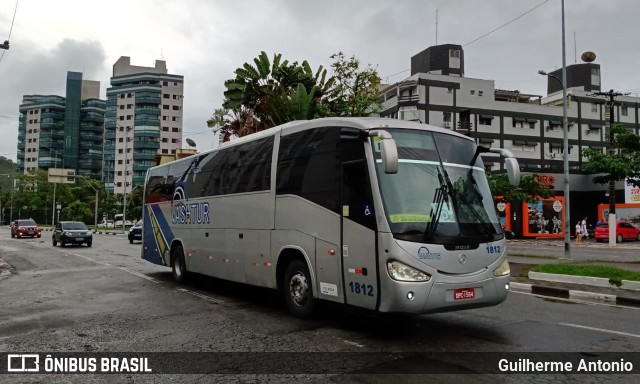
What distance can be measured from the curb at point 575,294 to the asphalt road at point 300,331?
87 centimetres

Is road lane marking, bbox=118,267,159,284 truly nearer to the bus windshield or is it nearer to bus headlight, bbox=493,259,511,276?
→ the bus windshield

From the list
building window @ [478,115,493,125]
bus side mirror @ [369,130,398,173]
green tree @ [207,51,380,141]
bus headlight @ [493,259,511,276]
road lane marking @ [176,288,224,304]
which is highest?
building window @ [478,115,493,125]

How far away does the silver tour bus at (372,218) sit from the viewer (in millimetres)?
6523

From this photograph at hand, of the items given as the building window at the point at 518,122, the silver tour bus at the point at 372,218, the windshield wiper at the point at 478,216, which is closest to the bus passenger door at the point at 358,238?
the silver tour bus at the point at 372,218

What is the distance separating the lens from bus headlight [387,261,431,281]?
6.41 metres

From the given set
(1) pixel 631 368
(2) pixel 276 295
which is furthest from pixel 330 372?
(2) pixel 276 295

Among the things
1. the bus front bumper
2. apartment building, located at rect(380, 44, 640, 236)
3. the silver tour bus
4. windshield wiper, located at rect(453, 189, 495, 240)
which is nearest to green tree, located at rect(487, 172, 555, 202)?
the silver tour bus

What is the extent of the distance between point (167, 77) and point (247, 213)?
119474mm

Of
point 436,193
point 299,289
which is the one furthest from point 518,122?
point 436,193

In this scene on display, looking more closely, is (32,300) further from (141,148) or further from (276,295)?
(141,148)

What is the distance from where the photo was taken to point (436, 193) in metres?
6.88

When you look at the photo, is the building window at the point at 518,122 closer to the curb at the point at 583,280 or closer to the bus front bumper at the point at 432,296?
the curb at the point at 583,280

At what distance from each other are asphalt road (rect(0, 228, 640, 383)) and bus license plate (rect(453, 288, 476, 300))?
0.62 metres

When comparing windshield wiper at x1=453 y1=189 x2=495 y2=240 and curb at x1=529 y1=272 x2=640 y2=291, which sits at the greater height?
windshield wiper at x1=453 y1=189 x2=495 y2=240
